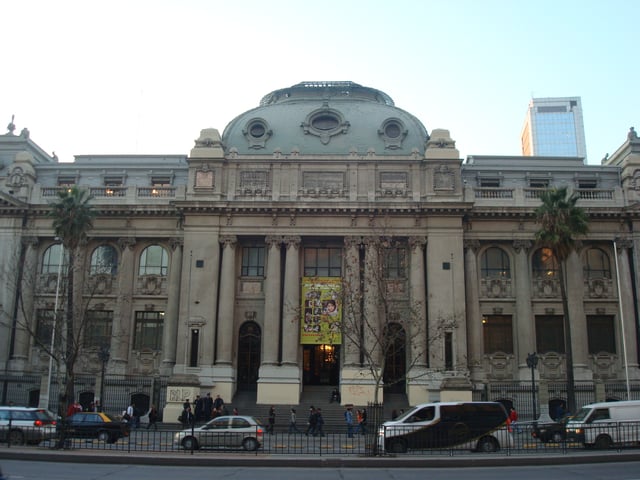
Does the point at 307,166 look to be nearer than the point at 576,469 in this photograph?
No

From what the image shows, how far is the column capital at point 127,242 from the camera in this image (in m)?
45.7

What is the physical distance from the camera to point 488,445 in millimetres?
24375

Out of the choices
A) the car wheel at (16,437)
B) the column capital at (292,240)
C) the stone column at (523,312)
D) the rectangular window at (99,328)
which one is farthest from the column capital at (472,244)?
the car wheel at (16,437)

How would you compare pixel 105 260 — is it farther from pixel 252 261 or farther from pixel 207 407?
pixel 207 407

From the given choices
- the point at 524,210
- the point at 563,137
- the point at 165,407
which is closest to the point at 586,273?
the point at 524,210

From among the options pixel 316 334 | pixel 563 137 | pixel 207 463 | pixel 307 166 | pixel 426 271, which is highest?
pixel 563 137

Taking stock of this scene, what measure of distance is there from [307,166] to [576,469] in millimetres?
29373

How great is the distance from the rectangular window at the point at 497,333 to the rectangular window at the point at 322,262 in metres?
10.8

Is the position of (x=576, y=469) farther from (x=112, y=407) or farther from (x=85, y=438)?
(x=112, y=407)

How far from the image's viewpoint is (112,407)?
134 ft

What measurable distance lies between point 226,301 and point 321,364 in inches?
308

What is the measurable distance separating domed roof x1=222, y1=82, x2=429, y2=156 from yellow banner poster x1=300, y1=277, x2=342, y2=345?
993 centimetres

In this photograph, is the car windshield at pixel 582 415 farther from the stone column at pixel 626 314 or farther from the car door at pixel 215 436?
the stone column at pixel 626 314

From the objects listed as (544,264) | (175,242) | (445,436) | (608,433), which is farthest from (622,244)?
(175,242)
